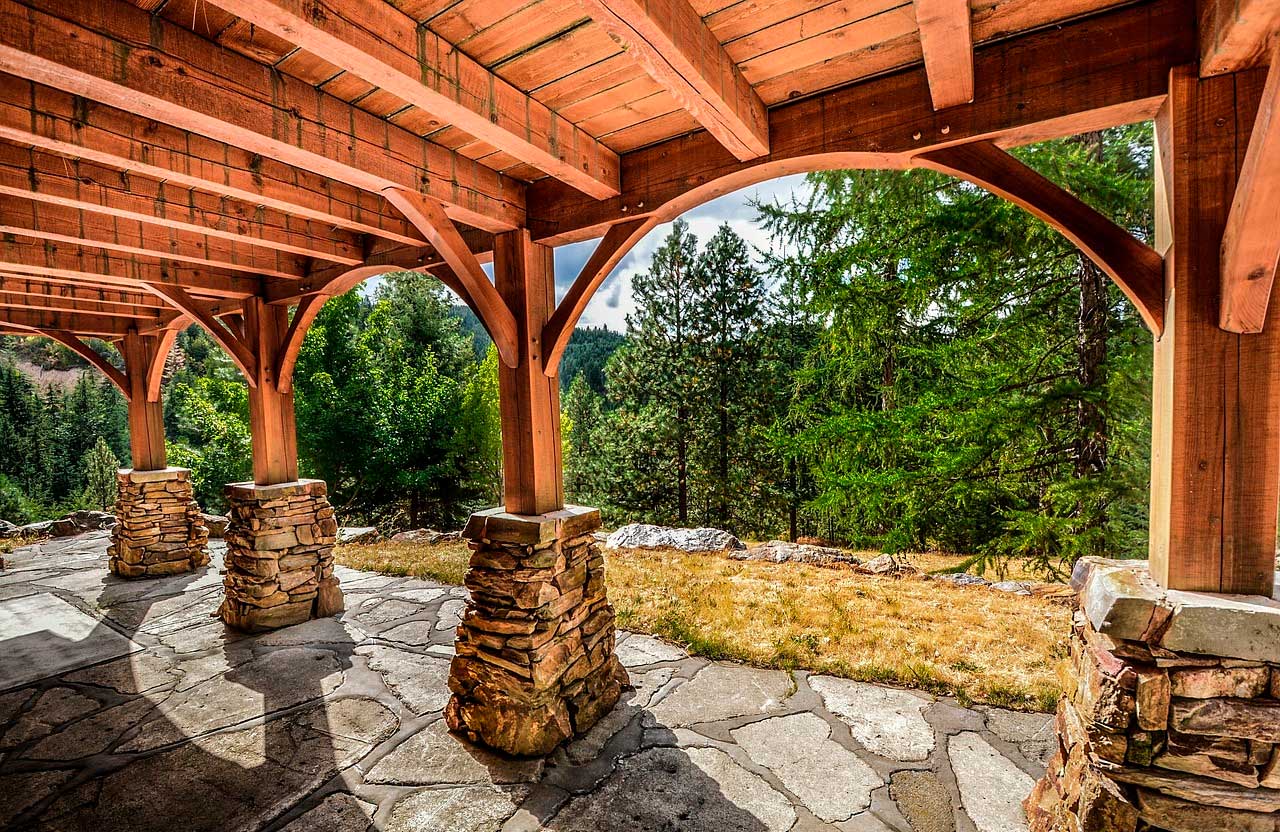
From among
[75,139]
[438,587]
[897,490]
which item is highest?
[75,139]

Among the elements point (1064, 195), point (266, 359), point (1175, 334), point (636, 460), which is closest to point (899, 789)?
point (1175, 334)

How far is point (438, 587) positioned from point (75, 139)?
4.49 meters

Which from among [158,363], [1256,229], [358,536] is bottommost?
[358,536]

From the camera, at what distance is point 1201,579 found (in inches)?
64.2

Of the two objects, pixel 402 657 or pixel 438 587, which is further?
pixel 438 587

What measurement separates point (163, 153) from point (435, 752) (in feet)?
10.1

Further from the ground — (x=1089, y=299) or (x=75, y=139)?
(x=75, y=139)

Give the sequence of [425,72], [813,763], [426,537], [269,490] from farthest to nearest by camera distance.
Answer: [426,537] < [269,490] < [813,763] < [425,72]

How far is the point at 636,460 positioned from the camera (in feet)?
47.2

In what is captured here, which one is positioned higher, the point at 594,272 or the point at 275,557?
the point at 594,272

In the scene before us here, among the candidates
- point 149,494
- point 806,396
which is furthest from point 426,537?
point 806,396

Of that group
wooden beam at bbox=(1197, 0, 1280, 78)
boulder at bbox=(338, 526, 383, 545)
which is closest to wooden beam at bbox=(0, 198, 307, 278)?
wooden beam at bbox=(1197, 0, 1280, 78)

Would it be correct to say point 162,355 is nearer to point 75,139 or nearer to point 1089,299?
point 75,139

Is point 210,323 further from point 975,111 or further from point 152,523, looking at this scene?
point 975,111
